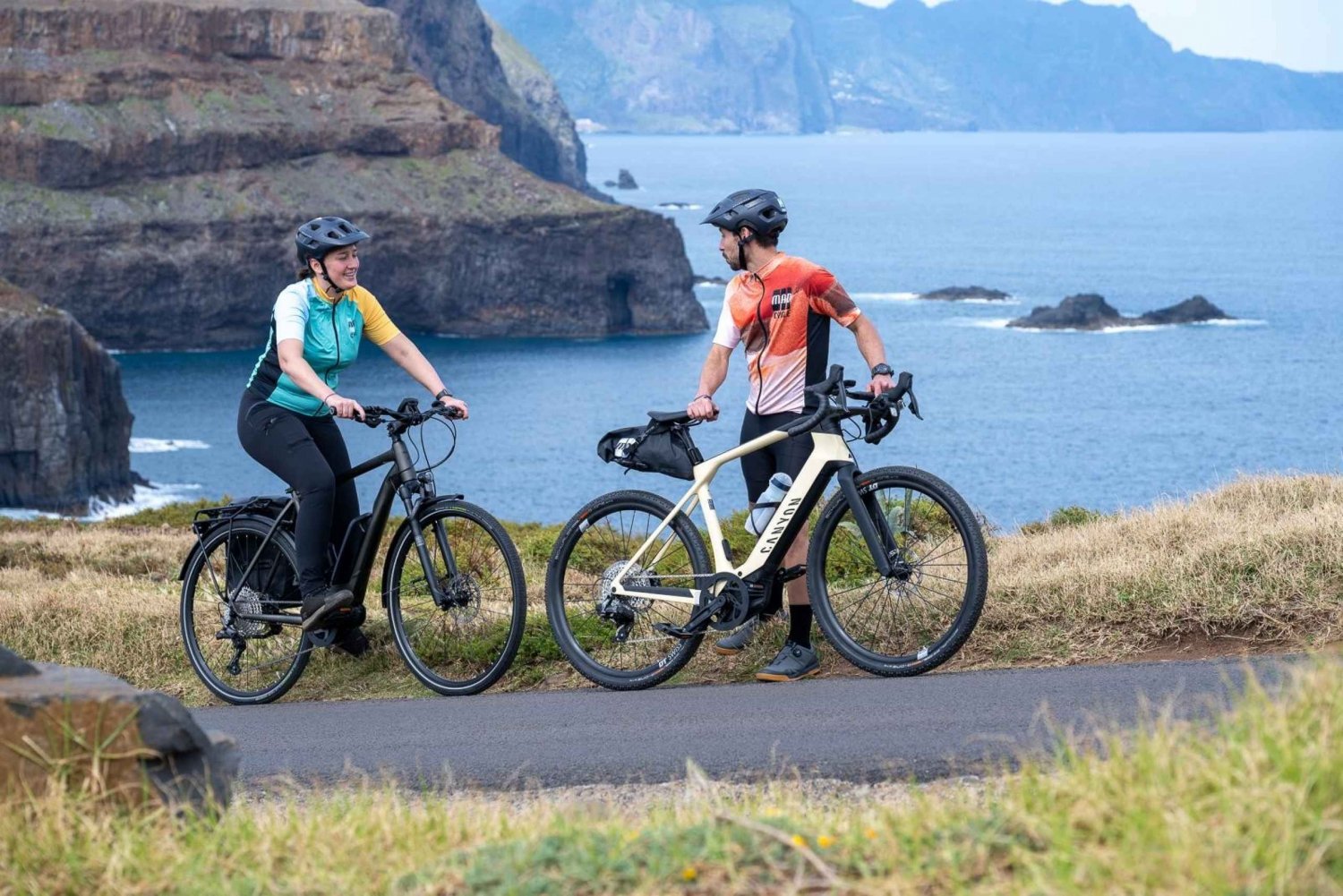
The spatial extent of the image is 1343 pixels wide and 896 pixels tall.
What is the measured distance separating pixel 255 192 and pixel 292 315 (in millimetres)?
147728

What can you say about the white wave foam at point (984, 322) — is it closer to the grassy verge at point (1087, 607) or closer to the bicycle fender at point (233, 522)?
the grassy verge at point (1087, 607)

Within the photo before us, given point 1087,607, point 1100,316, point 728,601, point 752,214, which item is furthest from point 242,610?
point 1100,316

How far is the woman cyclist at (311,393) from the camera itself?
841cm

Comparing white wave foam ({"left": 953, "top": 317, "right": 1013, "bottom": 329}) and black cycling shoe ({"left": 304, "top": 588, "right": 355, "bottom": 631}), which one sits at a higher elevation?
white wave foam ({"left": 953, "top": 317, "right": 1013, "bottom": 329})

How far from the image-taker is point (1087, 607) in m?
8.34

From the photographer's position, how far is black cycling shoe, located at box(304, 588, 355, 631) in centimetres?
866

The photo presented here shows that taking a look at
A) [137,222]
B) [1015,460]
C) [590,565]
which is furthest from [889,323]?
[590,565]

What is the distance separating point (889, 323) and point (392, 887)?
118m

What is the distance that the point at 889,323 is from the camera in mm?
120625

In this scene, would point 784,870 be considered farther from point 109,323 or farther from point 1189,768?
point 109,323

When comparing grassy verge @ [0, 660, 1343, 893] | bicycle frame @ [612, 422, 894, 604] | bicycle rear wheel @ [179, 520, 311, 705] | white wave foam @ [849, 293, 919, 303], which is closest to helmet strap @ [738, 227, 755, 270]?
bicycle frame @ [612, 422, 894, 604]

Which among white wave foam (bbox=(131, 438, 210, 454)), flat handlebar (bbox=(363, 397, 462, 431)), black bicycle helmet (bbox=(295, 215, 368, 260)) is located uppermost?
black bicycle helmet (bbox=(295, 215, 368, 260))

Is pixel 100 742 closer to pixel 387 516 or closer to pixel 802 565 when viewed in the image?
pixel 387 516

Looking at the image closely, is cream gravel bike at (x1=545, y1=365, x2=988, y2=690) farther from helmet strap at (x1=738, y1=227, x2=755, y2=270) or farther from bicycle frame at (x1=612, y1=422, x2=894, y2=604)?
helmet strap at (x1=738, y1=227, x2=755, y2=270)
